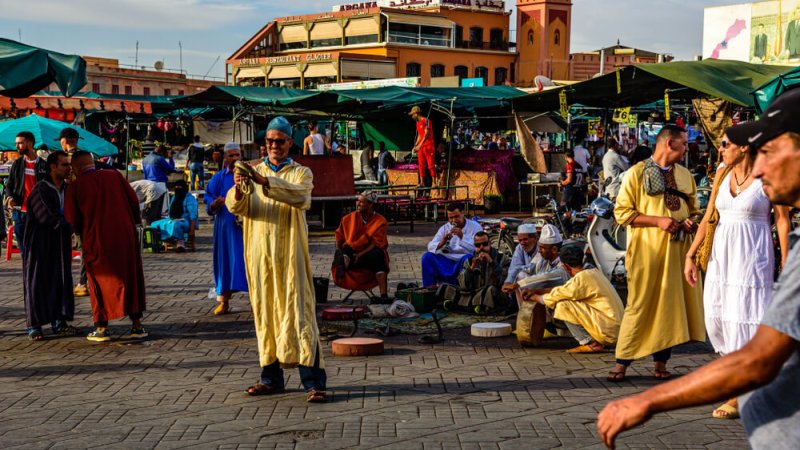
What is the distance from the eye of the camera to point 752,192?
5652 mm

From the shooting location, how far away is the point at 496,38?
2756 inches

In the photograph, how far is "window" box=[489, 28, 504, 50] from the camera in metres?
69.8

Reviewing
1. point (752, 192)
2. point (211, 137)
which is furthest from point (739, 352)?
point (211, 137)

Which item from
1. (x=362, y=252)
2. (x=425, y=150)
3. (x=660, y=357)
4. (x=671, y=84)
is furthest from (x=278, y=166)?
(x=425, y=150)

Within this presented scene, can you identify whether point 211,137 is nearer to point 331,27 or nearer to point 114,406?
point 114,406

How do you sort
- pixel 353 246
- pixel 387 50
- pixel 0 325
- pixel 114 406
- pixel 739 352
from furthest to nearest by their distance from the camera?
pixel 387 50
pixel 353 246
pixel 0 325
pixel 114 406
pixel 739 352

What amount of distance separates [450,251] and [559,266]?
228cm

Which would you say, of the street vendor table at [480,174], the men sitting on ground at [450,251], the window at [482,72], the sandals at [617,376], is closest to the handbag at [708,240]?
the sandals at [617,376]

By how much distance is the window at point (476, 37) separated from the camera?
6869cm

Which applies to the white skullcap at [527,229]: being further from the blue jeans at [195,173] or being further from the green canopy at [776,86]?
the blue jeans at [195,173]

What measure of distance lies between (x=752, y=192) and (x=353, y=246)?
17.5 ft

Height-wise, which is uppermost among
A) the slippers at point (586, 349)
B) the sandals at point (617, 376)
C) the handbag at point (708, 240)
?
the handbag at point (708, 240)

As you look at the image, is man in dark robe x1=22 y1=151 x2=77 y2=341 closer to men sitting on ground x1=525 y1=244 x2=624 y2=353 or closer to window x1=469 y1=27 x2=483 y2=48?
Answer: men sitting on ground x1=525 y1=244 x2=624 y2=353

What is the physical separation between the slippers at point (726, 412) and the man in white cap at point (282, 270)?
2.31 metres
